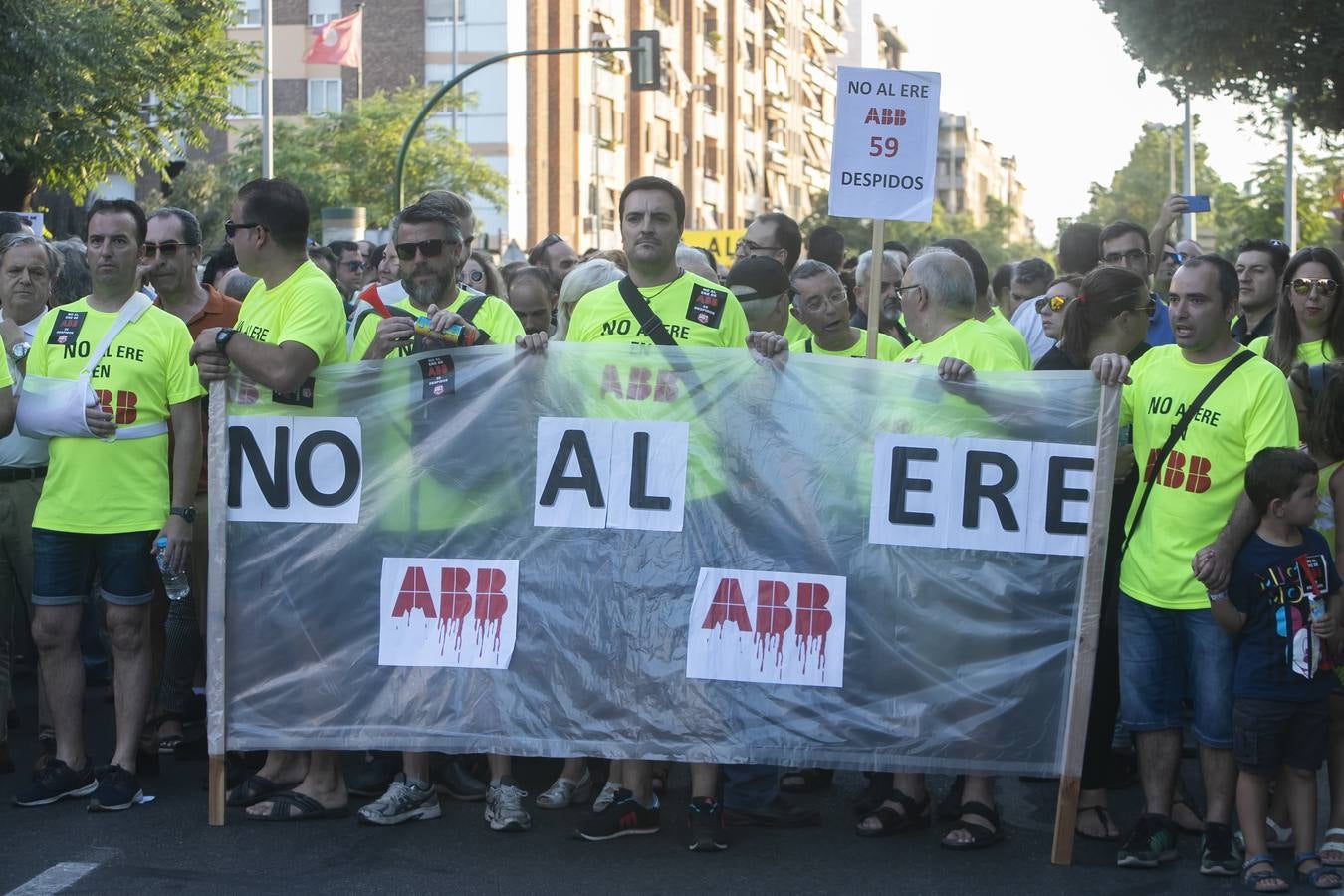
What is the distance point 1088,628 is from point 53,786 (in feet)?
12.2

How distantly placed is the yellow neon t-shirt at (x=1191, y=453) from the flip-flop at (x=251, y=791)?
10.3 feet

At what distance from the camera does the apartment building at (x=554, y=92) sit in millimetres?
48812

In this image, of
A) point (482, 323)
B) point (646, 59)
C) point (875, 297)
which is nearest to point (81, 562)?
point (482, 323)

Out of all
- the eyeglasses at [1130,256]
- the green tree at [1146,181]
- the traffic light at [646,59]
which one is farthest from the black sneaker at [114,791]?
the green tree at [1146,181]

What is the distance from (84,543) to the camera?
21.1ft

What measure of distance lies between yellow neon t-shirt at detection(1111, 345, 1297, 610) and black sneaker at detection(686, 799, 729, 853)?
5.24ft

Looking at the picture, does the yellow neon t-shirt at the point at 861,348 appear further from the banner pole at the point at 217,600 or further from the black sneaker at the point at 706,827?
the banner pole at the point at 217,600

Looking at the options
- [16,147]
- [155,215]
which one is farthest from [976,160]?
[155,215]

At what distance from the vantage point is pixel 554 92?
51.3 metres

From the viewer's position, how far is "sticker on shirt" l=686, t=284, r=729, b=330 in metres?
6.37

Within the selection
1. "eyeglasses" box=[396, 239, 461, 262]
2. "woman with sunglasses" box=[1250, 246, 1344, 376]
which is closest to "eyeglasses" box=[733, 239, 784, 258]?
"woman with sunglasses" box=[1250, 246, 1344, 376]

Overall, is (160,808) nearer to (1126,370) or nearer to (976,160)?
(1126,370)

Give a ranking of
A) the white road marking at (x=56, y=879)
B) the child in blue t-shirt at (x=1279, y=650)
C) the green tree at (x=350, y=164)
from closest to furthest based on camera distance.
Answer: the white road marking at (x=56, y=879)
the child in blue t-shirt at (x=1279, y=650)
the green tree at (x=350, y=164)

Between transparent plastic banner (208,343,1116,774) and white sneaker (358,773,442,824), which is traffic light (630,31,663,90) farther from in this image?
white sneaker (358,773,442,824)
